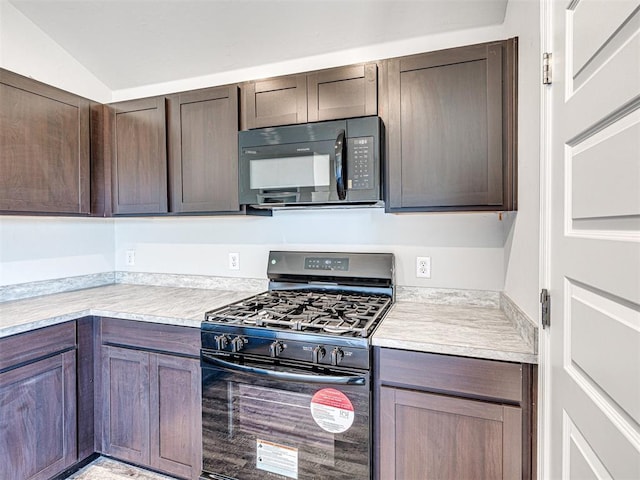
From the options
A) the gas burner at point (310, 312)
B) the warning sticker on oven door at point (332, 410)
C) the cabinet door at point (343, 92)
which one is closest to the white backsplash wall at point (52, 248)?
the gas burner at point (310, 312)

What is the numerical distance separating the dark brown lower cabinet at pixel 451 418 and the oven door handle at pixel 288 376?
12cm

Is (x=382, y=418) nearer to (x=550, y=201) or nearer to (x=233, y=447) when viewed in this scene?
(x=233, y=447)

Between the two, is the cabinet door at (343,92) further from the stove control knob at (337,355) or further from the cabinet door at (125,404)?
the cabinet door at (125,404)

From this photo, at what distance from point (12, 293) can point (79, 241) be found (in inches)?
19.9

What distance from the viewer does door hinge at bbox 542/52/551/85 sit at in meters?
1.06

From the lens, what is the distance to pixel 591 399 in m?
0.79

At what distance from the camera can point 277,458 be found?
1.48m

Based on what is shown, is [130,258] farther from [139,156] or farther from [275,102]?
[275,102]

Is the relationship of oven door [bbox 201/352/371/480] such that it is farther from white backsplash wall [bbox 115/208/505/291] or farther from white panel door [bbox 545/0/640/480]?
white backsplash wall [bbox 115/208/505/291]

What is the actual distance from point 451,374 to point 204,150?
5.63ft

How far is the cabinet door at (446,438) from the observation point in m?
1.23

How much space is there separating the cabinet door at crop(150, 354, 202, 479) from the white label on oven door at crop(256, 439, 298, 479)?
0.36 meters

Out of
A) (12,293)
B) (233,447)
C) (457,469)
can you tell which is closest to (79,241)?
(12,293)

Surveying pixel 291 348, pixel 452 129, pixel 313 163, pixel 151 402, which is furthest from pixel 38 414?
pixel 452 129
